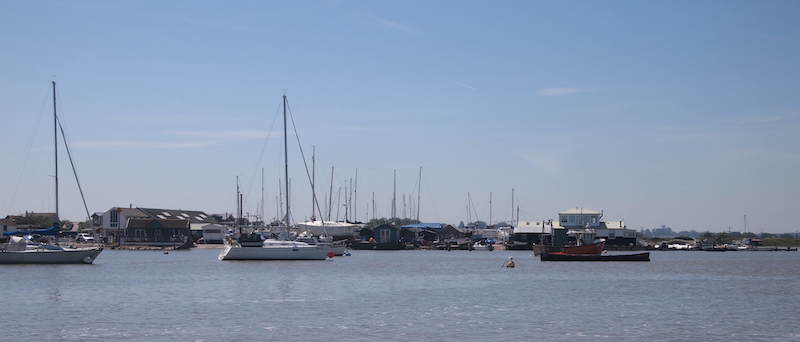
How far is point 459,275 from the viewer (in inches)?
2078

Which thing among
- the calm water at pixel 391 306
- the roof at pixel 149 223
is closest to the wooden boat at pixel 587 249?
the calm water at pixel 391 306

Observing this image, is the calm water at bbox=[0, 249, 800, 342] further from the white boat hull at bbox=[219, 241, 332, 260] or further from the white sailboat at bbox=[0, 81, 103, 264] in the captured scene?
the white boat hull at bbox=[219, 241, 332, 260]

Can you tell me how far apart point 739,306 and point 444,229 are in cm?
10122

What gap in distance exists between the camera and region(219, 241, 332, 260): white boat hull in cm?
6644

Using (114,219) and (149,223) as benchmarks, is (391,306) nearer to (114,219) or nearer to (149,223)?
(149,223)

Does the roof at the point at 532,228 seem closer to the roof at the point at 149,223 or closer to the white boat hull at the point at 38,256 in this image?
the roof at the point at 149,223

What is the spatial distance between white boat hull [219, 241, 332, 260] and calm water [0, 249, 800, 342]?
1278cm

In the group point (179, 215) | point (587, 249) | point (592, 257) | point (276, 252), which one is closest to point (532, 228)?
point (587, 249)

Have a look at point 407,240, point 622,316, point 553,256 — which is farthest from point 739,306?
point 407,240

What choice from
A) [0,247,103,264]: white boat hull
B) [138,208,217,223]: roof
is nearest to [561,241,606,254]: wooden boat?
[0,247,103,264]: white boat hull

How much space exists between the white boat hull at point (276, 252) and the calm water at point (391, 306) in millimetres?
12784

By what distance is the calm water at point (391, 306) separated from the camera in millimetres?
25172

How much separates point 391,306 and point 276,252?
35.4m

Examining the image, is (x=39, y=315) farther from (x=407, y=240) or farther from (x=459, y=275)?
(x=407, y=240)
